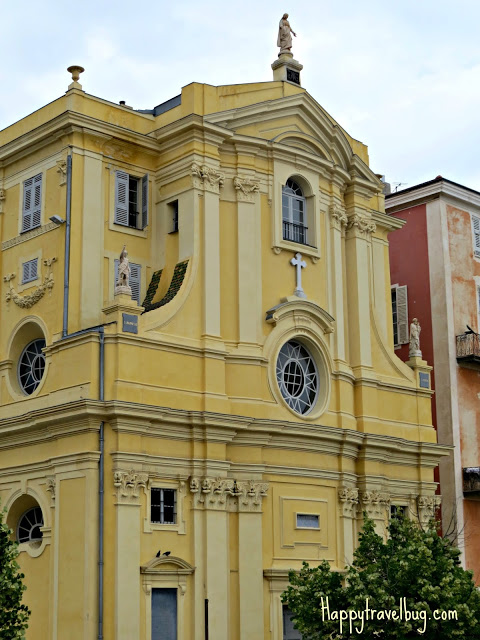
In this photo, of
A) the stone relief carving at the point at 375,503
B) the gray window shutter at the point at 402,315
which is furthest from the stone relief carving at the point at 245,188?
the gray window shutter at the point at 402,315

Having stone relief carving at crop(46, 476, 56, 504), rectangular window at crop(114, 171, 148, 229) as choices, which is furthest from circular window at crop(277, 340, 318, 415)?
stone relief carving at crop(46, 476, 56, 504)

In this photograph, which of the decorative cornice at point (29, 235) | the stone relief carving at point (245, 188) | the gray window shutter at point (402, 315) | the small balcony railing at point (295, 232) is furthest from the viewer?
the gray window shutter at point (402, 315)

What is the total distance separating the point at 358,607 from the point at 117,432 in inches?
247

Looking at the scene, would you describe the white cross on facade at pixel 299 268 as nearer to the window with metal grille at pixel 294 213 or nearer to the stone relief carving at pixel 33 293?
the window with metal grille at pixel 294 213

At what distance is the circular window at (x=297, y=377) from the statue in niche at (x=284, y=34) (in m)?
8.42

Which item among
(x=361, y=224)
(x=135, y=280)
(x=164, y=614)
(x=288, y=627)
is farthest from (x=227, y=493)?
(x=361, y=224)

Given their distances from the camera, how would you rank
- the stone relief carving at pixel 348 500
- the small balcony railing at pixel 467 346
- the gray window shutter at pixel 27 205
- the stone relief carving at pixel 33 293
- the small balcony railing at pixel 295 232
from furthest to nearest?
1. the small balcony railing at pixel 467 346
2. the small balcony railing at pixel 295 232
3. the stone relief carving at pixel 348 500
4. the gray window shutter at pixel 27 205
5. the stone relief carving at pixel 33 293

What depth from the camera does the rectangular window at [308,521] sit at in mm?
27516

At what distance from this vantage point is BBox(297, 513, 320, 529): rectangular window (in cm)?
2752

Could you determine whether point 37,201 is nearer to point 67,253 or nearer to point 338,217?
point 67,253

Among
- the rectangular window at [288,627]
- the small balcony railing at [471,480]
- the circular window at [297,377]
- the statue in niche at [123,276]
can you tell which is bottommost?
the rectangular window at [288,627]

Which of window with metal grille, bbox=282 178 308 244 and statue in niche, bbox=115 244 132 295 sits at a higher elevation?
window with metal grille, bbox=282 178 308 244

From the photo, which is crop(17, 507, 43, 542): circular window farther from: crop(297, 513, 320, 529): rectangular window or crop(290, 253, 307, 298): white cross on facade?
crop(290, 253, 307, 298): white cross on facade

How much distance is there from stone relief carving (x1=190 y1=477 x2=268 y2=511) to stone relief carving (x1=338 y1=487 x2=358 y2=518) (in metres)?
2.66
